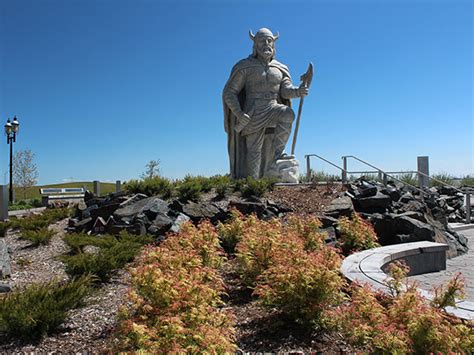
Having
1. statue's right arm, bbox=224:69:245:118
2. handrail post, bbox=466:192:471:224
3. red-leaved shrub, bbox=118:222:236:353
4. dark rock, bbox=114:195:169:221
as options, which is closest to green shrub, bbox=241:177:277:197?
dark rock, bbox=114:195:169:221

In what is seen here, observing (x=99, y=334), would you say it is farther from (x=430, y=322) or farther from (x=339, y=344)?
(x=430, y=322)

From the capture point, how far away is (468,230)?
1119cm

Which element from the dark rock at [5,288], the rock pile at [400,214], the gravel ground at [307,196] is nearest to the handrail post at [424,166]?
the rock pile at [400,214]

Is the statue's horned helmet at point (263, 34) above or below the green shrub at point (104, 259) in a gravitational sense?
above

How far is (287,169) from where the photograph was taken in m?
12.2

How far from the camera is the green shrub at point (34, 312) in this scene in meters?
3.34

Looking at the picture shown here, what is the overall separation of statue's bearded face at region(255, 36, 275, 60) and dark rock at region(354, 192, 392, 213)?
549 centimetres

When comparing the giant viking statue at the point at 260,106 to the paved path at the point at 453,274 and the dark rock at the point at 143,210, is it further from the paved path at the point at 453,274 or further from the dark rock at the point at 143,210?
the paved path at the point at 453,274

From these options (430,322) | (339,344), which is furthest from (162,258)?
(430,322)

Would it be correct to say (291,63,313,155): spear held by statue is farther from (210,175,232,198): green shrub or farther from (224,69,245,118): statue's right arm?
(210,175,232,198): green shrub

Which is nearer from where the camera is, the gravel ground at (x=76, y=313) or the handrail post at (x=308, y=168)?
the gravel ground at (x=76, y=313)

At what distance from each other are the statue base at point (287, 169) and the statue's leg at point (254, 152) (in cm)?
64

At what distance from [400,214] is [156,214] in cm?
497

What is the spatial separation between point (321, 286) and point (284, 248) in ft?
4.61
